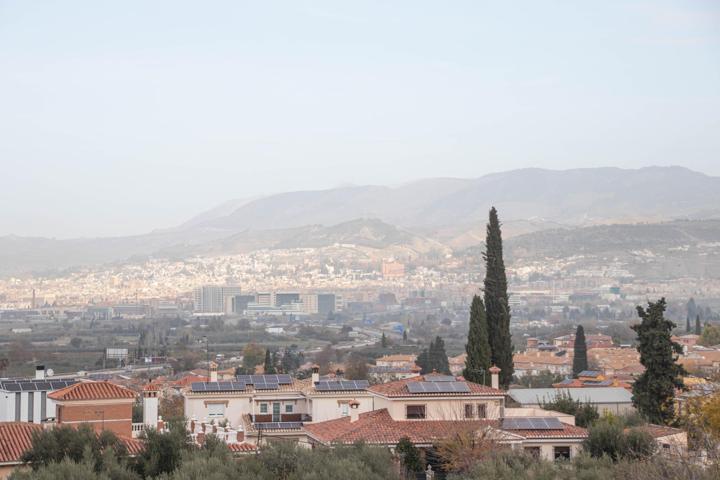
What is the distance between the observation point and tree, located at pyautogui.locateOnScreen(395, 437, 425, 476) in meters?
22.1

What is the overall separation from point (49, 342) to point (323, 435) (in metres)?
102

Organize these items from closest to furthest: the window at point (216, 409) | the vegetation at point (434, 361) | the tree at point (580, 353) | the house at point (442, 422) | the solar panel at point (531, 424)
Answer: the house at point (442, 422) → the solar panel at point (531, 424) → the window at point (216, 409) → the tree at point (580, 353) → the vegetation at point (434, 361)

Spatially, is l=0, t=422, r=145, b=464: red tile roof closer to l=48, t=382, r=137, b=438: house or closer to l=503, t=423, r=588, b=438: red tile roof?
l=48, t=382, r=137, b=438: house

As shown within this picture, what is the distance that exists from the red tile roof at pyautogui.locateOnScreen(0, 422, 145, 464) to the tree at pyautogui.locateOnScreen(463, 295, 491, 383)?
1381 centimetres

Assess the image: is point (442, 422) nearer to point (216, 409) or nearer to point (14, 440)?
point (216, 409)

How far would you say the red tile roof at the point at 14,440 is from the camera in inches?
728

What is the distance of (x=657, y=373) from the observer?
28266 mm

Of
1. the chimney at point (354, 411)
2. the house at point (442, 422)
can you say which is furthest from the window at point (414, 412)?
the chimney at point (354, 411)

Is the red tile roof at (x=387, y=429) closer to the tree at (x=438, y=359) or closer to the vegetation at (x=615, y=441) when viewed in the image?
the vegetation at (x=615, y=441)

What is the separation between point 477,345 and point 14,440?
16004mm

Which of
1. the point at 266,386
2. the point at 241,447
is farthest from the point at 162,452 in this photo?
the point at 266,386

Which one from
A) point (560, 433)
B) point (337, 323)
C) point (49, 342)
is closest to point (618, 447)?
point (560, 433)

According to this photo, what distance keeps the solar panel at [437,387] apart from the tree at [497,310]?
308 inches

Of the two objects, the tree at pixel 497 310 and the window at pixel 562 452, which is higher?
the tree at pixel 497 310
